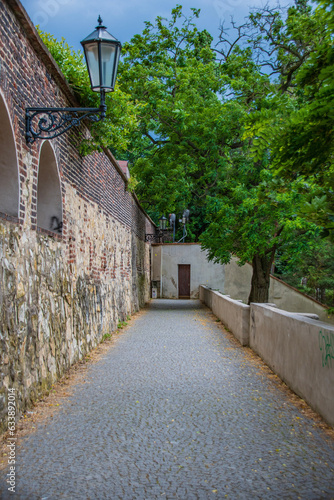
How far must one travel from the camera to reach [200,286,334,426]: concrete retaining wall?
171 inches

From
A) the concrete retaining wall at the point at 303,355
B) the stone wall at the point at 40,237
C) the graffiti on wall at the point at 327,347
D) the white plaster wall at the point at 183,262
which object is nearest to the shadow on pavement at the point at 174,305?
the white plaster wall at the point at 183,262

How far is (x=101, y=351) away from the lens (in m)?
8.21

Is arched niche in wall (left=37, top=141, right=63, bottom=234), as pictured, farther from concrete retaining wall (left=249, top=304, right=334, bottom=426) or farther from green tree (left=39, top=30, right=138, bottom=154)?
concrete retaining wall (left=249, top=304, right=334, bottom=426)

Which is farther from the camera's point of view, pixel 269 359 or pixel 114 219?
pixel 114 219

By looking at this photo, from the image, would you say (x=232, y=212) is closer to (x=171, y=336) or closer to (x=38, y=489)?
(x=171, y=336)

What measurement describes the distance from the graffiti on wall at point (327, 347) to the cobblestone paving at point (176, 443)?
0.63m

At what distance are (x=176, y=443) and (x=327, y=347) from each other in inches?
68.4

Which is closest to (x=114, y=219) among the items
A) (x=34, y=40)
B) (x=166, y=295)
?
(x=34, y=40)

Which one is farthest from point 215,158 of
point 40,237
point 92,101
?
point 40,237

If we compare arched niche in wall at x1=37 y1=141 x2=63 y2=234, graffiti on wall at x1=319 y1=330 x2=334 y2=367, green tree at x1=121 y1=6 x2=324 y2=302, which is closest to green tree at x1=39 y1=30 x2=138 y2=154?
arched niche in wall at x1=37 y1=141 x2=63 y2=234

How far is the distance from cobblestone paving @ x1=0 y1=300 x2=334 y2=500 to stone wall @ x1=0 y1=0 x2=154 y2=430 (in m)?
0.66

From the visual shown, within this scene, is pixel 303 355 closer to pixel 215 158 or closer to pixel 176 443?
pixel 176 443

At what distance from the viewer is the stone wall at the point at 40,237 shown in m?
4.27

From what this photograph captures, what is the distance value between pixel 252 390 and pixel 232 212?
9.79 m
